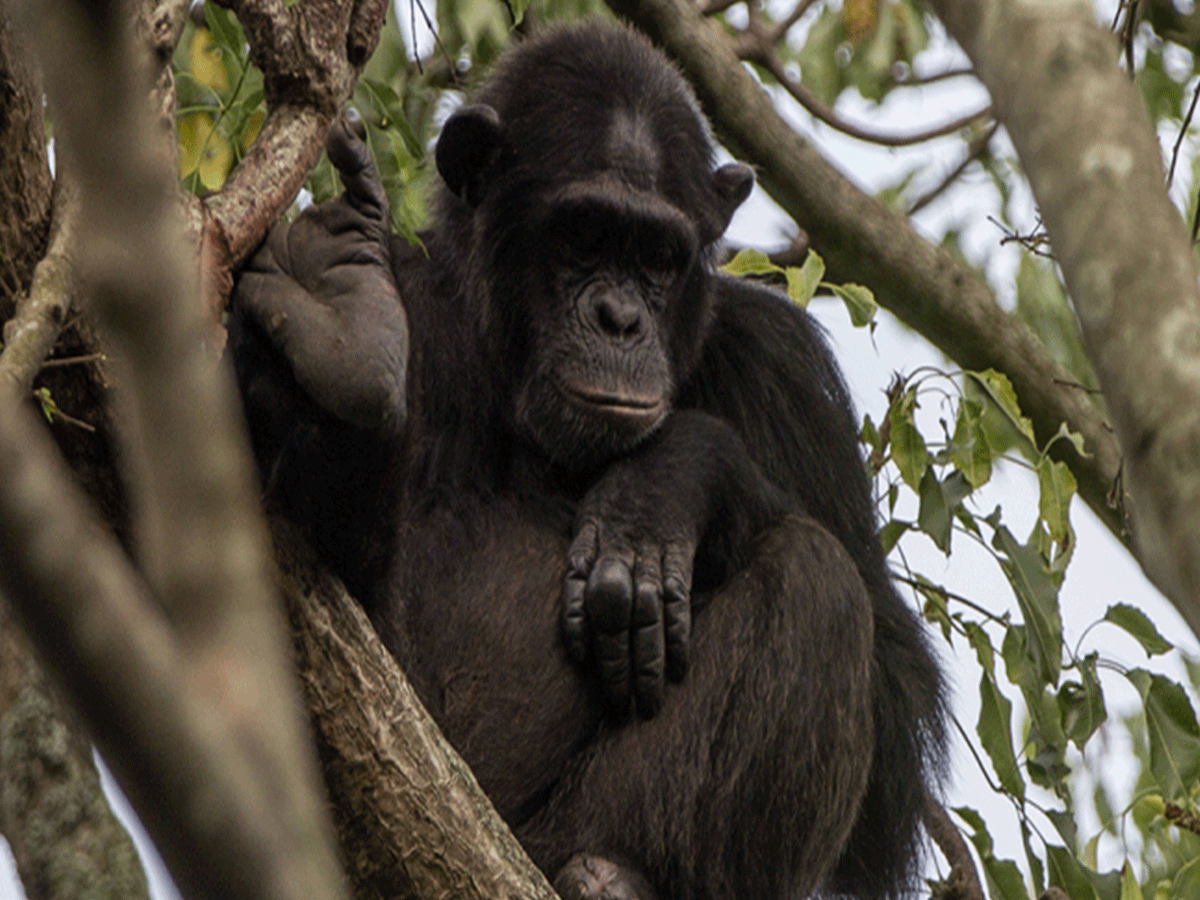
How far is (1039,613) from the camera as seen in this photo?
3859 millimetres

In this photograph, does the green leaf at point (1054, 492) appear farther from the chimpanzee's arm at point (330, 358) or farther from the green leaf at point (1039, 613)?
the chimpanzee's arm at point (330, 358)

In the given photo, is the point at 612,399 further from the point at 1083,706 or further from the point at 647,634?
the point at 1083,706

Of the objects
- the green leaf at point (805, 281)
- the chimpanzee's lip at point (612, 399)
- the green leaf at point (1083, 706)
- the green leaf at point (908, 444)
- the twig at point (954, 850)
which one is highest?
the green leaf at point (805, 281)

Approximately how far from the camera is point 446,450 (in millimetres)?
4070

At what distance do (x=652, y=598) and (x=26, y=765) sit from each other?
1.68 metres

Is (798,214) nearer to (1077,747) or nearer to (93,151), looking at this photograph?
(1077,747)

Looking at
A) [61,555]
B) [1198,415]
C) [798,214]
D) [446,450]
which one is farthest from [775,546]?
[61,555]

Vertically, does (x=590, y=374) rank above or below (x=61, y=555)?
below

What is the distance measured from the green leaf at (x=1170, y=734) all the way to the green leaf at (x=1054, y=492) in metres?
0.44

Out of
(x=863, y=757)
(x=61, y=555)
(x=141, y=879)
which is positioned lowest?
(x=863, y=757)

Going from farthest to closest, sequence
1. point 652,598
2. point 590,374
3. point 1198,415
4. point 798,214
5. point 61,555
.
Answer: point 798,214, point 590,374, point 652,598, point 1198,415, point 61,555

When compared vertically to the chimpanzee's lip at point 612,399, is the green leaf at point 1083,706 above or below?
below

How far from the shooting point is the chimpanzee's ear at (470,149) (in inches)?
166

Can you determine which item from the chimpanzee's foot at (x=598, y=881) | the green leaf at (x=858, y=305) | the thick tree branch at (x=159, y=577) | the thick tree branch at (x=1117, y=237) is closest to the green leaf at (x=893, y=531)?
the green leaf at (x=858, y=305)
